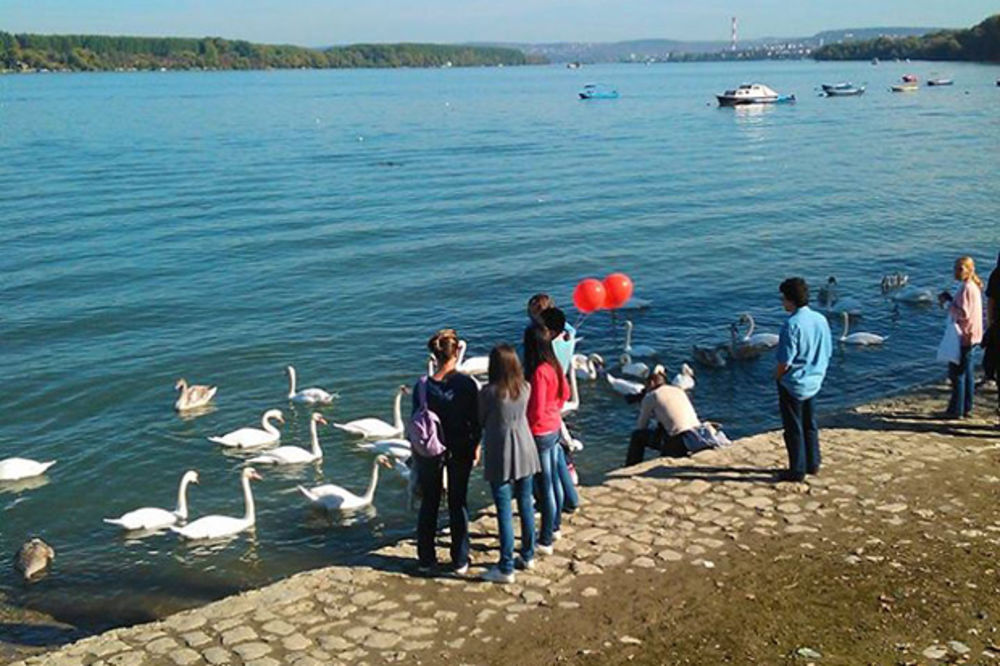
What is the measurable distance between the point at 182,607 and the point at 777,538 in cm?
666

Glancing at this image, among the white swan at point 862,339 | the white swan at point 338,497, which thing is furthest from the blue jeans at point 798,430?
the white swan at point 862,339

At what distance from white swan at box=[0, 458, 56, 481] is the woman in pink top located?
43.3 ft

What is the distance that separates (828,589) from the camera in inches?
368

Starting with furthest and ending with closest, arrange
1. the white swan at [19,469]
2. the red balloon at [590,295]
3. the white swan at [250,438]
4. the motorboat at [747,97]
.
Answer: the motorboat at [747,97]
the red balloon at [590,295]
the white swan at [250,438]
the white swan at [19,469]

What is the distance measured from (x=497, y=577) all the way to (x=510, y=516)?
628 mm

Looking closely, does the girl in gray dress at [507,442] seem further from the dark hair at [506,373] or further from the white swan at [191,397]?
the white swan at [191,397]

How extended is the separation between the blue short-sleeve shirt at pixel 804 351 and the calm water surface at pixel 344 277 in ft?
15.7

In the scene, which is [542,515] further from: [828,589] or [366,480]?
[366,480]

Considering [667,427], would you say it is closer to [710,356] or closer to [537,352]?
[537,352]

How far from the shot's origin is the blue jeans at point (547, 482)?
9.85 meters

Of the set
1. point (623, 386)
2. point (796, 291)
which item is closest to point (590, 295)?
point (623, 386)

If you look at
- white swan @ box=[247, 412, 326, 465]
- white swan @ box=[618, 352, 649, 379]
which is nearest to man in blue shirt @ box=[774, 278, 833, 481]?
white swan @ box=[247, 412, 326, 465]

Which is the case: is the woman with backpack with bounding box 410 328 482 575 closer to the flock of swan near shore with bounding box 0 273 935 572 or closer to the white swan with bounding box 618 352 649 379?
the flock of swan near shore with bounding box 0 273 935 572

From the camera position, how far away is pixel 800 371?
11344 millimetres
